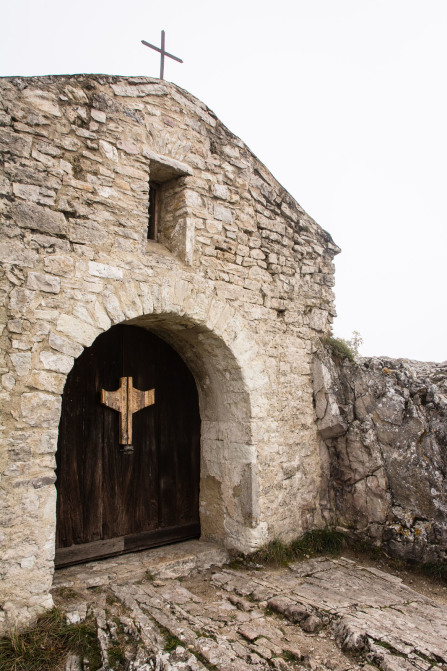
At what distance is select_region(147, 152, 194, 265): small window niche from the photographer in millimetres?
4129

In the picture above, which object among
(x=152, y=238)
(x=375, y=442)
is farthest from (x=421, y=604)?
(x=152, y=238)

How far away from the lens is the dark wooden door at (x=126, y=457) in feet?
13.1

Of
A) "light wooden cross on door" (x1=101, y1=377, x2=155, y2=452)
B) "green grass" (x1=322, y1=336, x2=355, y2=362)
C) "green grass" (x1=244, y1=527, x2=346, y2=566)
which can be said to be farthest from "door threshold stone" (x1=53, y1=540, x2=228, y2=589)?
"green grass" (x1=322, y1=336, x2=355, y2=362)

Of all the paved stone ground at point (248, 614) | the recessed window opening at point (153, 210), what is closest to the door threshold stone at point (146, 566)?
the paved stone ground at point (248, 614)

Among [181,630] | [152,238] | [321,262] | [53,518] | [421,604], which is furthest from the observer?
[321,262]

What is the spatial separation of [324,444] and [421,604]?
1761 mm

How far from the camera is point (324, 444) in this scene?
517 cm

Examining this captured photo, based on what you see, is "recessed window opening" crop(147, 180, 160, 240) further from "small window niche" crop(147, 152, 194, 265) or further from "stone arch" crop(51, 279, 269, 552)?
"stone arch" crop(51, 279, 269, 552)

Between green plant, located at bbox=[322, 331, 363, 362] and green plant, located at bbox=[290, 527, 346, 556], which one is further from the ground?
green plant, located at bbox=[322, 331, 363, 362]

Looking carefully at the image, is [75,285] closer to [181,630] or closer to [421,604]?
[181,630]

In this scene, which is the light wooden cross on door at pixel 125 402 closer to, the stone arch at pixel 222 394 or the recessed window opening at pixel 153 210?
the stone arch at pixel 222 394

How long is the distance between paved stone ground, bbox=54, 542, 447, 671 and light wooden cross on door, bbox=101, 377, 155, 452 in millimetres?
1025

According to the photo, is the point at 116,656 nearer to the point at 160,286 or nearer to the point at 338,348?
the point at 160,286

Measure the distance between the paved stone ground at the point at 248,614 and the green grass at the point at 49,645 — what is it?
7 centimetres
